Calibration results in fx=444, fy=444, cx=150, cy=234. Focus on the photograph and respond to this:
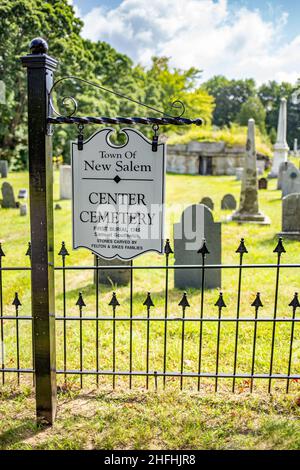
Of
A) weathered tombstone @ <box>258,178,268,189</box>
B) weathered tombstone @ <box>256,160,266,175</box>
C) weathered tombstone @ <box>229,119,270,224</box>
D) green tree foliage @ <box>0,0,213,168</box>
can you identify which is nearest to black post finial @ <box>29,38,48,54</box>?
weathered tombstone @ <box>229,119,270,224</box>

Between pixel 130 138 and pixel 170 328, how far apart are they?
116 inches

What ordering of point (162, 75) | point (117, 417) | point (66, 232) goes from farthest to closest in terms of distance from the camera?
point (162, 75)
point (66, 232)
point (117, 417)

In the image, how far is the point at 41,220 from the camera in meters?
2.92

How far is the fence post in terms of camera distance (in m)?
2.80

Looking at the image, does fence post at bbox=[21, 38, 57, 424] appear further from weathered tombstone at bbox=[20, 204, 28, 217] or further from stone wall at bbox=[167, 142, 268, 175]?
stone wall at bbox=[167, 142, 268, 175]

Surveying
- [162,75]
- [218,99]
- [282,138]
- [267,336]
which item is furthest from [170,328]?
[218,99]

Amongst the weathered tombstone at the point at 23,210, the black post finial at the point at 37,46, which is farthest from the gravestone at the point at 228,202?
the black post finial at the point at 37,46

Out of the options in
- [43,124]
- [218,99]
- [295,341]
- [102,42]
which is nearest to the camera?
[43,124]

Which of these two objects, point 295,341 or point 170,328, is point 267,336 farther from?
point 170,328

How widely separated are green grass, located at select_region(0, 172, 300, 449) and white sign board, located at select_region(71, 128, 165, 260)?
3.98 feet

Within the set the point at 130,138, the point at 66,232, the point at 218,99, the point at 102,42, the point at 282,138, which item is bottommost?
the point at 66,232

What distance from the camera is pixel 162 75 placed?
49812mm

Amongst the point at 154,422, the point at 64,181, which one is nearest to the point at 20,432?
the point at 154,422
